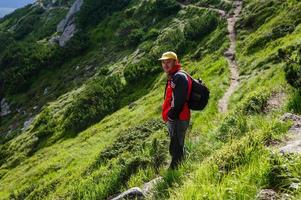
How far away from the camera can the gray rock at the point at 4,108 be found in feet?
231

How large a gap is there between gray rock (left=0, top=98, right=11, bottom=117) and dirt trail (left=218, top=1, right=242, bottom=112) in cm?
3683

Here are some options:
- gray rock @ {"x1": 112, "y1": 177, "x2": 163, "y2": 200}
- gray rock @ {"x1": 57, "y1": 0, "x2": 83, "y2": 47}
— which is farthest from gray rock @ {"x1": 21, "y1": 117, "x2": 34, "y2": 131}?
gray rock @ {"x1": 112, "y1": 177, "x2": 163, "y2": 200}

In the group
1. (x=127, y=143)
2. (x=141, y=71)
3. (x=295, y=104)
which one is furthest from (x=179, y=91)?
(x=141, y=71)

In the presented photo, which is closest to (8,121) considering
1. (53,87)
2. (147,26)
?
(53,87)

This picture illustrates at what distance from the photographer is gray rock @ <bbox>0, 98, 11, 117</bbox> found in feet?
231

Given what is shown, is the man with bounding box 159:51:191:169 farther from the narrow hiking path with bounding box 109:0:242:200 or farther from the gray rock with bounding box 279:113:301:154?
the gray rock with bounding box 279:113:301:154

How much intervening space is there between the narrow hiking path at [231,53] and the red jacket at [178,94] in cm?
1687

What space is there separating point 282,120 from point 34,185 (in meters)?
27.9

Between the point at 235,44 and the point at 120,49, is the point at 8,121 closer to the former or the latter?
the point at 120,49

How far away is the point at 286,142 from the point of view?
1120 cm

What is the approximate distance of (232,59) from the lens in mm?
43625

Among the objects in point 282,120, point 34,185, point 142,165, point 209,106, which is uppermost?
point 282,120

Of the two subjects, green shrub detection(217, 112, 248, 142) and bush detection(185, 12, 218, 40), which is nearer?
green shrub detection(217, 112, 248, 142)

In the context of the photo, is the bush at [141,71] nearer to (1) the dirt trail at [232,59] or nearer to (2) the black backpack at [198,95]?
(1) the dirt trail at [232,59]
